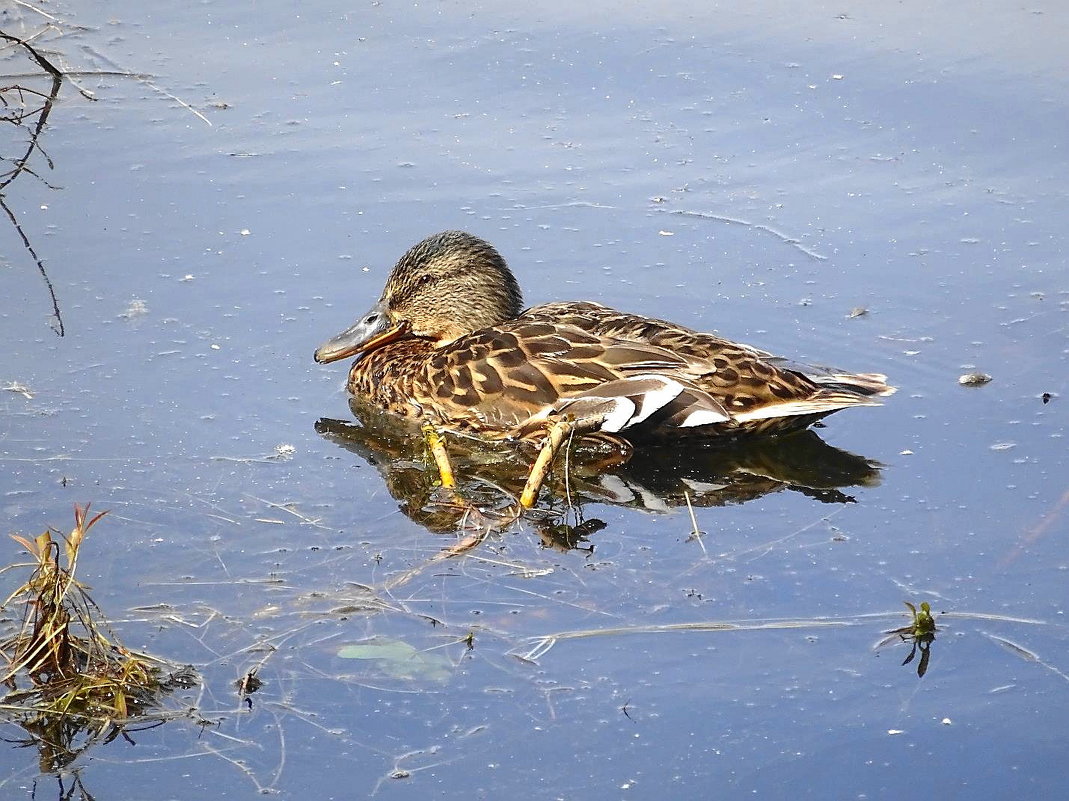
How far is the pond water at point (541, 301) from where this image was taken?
4.43 metres

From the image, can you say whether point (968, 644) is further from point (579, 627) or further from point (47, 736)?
point (47, 736)

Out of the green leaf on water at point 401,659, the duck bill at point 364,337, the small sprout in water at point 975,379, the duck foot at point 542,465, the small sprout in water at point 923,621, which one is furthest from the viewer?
the duck bill at point 364,337

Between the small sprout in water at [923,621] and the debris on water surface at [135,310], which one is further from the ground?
the debris on water surface at [135,310]

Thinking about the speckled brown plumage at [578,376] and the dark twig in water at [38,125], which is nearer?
the dark twig in water at [38,125]

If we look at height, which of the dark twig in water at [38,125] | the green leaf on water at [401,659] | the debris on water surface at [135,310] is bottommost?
the green leaf on water at [401,659]

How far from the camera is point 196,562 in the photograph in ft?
17.4

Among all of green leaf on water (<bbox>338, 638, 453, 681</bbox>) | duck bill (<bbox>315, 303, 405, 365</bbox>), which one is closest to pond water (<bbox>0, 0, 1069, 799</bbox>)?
green leaf on water (<bbox>338, 638, 453, 681</bbox>)

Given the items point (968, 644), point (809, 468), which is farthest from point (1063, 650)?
point (809, 468)

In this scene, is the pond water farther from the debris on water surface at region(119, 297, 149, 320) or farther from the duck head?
the duck head

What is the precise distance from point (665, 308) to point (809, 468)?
143 cm

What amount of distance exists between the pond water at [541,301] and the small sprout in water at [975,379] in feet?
0.30

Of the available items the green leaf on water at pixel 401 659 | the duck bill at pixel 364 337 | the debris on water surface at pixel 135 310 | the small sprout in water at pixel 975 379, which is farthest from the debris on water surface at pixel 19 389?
the green leaf on water at pixel 401 659

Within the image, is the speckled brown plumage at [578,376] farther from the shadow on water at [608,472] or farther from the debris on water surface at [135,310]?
the debris on water surface at [135,310]

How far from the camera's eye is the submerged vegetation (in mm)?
4344
